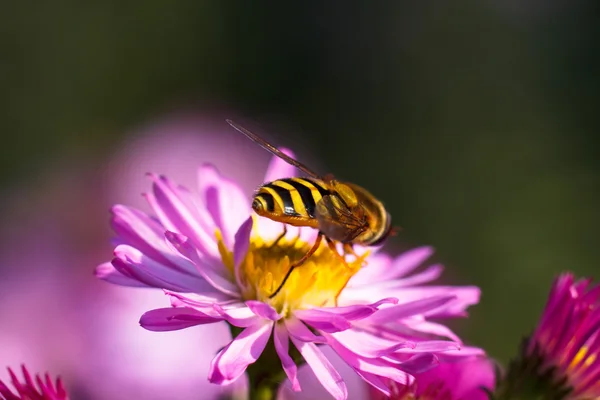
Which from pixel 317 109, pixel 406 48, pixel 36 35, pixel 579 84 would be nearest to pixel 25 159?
pixel 36 35

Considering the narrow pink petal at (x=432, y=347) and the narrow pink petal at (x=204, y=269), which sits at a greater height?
the narrow pink petal at (x=204, y=269)

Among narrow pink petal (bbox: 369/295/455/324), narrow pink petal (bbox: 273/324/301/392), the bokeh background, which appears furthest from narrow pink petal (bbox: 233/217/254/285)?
the bokeh background

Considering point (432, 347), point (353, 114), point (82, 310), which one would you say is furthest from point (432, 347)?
point (353, 114)

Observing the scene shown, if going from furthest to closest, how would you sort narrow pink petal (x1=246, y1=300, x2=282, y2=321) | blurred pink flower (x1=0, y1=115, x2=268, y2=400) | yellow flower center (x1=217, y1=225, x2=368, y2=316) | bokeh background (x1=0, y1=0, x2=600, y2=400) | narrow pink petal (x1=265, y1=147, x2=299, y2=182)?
bokeh background (x1=0, y1=0, x2=600, y2=400), blurred pink flower (x1=0, y1=115, x2=268, y2=400), narrow pink petal (x1=265, y1=147, x2=299, y2=182), yellow flower center (x1=217, y1=225, x2=368, y2=316), narrow pink petal (x1=246, y1=300, x2=282, y2=321)

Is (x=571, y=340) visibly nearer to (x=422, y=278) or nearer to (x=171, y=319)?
(x=422, y=278)

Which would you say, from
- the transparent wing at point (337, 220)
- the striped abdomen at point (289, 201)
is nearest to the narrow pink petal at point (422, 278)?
the transparent wing at point (337, 220)

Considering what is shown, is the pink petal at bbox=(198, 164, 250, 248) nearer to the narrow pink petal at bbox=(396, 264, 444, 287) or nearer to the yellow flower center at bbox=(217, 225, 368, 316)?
the yellow flower center at bbox=(217, 225, 368, 316)

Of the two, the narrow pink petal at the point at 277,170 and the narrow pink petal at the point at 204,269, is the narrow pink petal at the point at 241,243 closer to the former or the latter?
the narrow pink petal at the point at 204,269

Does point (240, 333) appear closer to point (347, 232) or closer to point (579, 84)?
point (347, 232)
